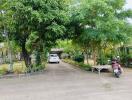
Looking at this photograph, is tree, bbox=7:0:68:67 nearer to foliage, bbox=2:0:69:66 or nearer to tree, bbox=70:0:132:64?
foliage, bbox=2:0:69:66

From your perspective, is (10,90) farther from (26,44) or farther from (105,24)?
(26,44)

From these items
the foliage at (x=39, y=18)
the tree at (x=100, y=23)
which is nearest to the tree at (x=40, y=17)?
the foliage at (x=39, y=18)

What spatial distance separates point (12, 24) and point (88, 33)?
5.99 meters

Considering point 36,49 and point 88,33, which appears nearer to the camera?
point 88,33

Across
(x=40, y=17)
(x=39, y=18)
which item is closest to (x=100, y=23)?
(x=40, y=17)

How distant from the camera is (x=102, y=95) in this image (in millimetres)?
12422

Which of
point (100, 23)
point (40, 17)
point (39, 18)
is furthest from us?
point (100, 23)

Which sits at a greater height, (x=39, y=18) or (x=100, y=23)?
(x=39, y=18)

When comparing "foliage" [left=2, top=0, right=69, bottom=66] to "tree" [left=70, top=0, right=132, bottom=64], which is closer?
"foliage" [left=2, top=0, right=69, bottom=66]

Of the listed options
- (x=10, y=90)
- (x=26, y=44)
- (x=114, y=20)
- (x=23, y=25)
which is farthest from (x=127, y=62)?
(x=10, y=90)

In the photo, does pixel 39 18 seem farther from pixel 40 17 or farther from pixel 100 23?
pixel 100 23

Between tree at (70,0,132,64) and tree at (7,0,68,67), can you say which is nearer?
tree at (7,0,68,67)

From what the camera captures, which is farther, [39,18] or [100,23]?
[100,23]

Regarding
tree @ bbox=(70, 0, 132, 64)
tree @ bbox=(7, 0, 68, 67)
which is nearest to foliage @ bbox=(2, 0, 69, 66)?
tree @ bbox=(7, 0, 68, 67)
